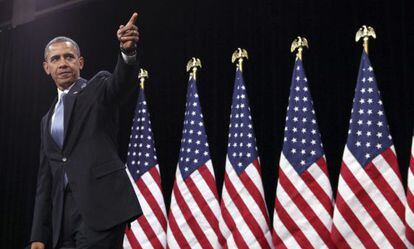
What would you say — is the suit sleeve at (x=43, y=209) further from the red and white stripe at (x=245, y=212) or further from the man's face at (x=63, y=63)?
the red and white stripe at (x=245, y=212)

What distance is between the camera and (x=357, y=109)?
3.79 m

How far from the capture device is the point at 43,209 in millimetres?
2539

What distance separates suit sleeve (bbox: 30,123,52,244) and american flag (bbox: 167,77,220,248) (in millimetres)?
1759

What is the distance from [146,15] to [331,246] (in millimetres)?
2835

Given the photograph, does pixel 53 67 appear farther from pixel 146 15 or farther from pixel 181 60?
pixel 146 15

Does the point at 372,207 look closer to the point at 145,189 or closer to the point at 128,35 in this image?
the point at 145,189

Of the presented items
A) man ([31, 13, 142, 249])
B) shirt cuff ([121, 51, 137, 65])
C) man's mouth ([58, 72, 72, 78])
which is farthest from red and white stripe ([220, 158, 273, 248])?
shirt cuff ([121, 51, 137, 65])

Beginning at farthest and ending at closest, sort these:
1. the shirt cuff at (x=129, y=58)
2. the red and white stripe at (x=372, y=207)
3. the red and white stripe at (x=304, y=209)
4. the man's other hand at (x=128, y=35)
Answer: the red and white stripe at (x=304, y=209)
the red and white stripe at (x=372, y=207)
the shirt cuff at (x=129, y=58)
the man's other hand at (x=128, y=35)

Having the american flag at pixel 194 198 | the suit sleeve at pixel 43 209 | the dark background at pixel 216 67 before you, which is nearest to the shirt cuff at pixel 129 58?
the suit sleeve at pixel 43 209

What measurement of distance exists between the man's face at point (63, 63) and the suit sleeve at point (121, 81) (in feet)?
0.95

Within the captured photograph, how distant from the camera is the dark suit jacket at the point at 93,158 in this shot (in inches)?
86.6

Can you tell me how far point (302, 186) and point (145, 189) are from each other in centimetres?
120

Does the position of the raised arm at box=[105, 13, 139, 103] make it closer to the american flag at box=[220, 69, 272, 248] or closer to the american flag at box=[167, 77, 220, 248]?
the american flag at box=[220, 69, 272, 248]

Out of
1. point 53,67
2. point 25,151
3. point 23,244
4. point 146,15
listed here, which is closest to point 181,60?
point 146,15
